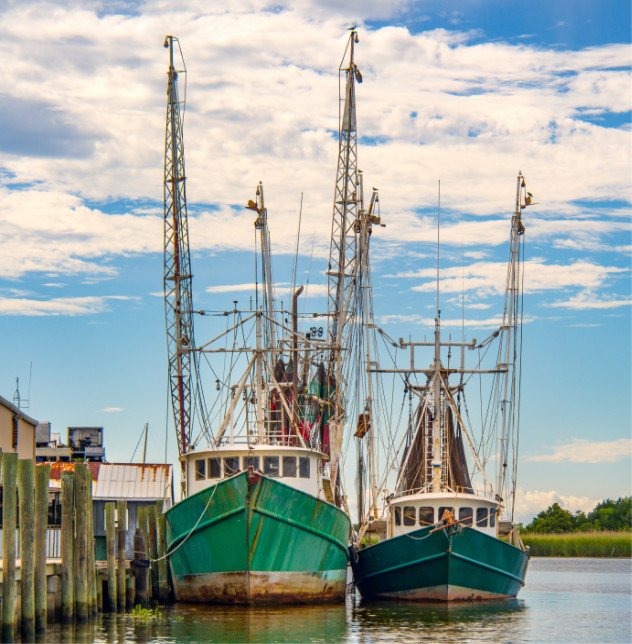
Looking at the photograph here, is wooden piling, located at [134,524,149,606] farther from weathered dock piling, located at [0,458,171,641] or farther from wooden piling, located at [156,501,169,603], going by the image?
wooden piling, located at [156,501,169,603]

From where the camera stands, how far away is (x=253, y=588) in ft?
134

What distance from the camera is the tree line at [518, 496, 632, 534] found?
121 m

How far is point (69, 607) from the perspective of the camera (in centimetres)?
3409

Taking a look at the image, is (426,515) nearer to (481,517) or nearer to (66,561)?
(481,517)

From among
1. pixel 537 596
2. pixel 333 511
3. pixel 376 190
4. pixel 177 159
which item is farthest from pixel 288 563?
pixel 177 159

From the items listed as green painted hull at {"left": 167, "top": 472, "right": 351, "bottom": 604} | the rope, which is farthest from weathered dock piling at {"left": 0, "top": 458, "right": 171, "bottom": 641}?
green painted hull at {"left": 167, "top": 472, "right": 351, "bottom": 604}

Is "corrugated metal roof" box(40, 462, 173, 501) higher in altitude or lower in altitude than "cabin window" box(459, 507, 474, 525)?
higher

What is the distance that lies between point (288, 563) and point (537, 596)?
61.3ft

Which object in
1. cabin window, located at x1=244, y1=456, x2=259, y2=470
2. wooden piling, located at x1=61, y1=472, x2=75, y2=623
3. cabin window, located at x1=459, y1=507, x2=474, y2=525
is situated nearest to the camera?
wooden piling, located at x1=61, y1=472, x2=75, y2=623

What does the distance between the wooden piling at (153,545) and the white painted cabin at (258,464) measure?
164 cm

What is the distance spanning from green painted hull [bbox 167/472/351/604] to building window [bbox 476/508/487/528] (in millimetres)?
6286

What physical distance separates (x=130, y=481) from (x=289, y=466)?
13192mm

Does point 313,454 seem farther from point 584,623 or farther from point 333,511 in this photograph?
point 584,623

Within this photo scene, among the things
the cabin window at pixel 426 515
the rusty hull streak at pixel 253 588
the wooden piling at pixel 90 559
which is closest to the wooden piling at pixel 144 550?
the rusty hull streak at pixel 253 588
